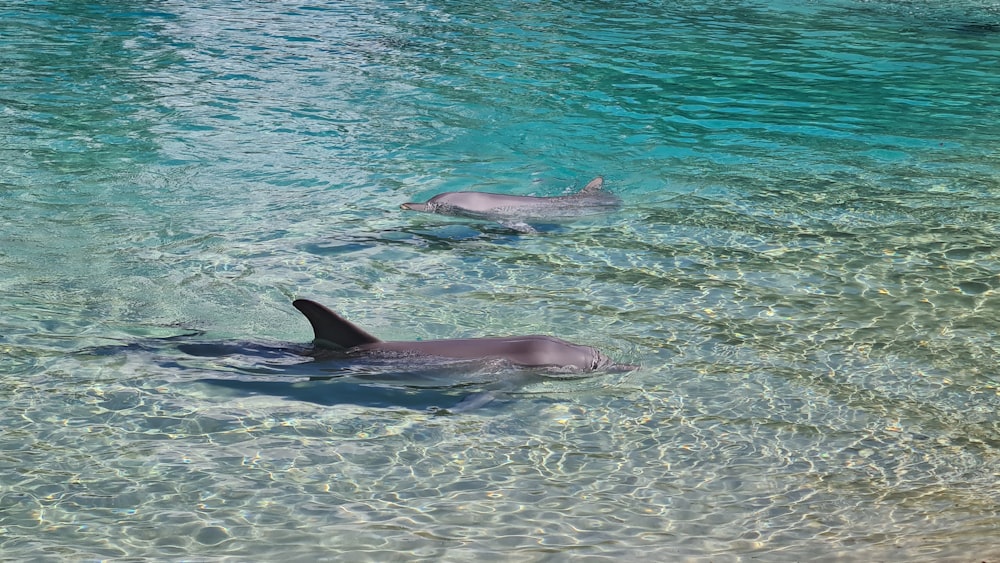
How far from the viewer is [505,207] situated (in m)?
8.84

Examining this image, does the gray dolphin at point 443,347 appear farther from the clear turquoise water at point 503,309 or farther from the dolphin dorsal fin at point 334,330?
the clear turquoise water at point 503,309

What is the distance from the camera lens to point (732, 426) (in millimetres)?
5344

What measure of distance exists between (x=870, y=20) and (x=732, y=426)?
747 inches

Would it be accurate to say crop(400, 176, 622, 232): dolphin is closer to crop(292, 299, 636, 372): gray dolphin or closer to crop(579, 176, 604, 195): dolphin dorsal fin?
crop(579, 176, 604, 195): dolphin dorsal fin

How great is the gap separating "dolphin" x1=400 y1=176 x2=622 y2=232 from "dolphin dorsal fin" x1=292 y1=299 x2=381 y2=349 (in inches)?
128

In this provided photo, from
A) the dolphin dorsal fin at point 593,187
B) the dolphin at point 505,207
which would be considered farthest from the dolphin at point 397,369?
the dolphin dorsal fin at point 593,187

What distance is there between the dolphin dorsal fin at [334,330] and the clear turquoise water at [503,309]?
9.4 inches

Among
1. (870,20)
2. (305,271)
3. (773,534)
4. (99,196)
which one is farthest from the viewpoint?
(870,20)

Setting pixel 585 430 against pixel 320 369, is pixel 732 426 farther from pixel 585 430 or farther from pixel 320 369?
pixel 320 369

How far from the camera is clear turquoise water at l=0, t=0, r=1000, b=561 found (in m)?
4.43

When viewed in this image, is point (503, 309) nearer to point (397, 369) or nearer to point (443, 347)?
point (443, 347)

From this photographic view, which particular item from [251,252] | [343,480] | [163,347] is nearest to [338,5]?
[251,252]

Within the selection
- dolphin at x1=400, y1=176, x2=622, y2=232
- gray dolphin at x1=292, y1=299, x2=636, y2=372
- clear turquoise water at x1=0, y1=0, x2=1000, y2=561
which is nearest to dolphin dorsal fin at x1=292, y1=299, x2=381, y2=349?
gray dolphin at x1=292, y1=299, x2=636, y2=372

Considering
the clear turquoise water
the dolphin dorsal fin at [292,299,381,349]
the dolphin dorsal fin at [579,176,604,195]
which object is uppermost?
the dolphin dorsal fin at [292,299,381,349]
